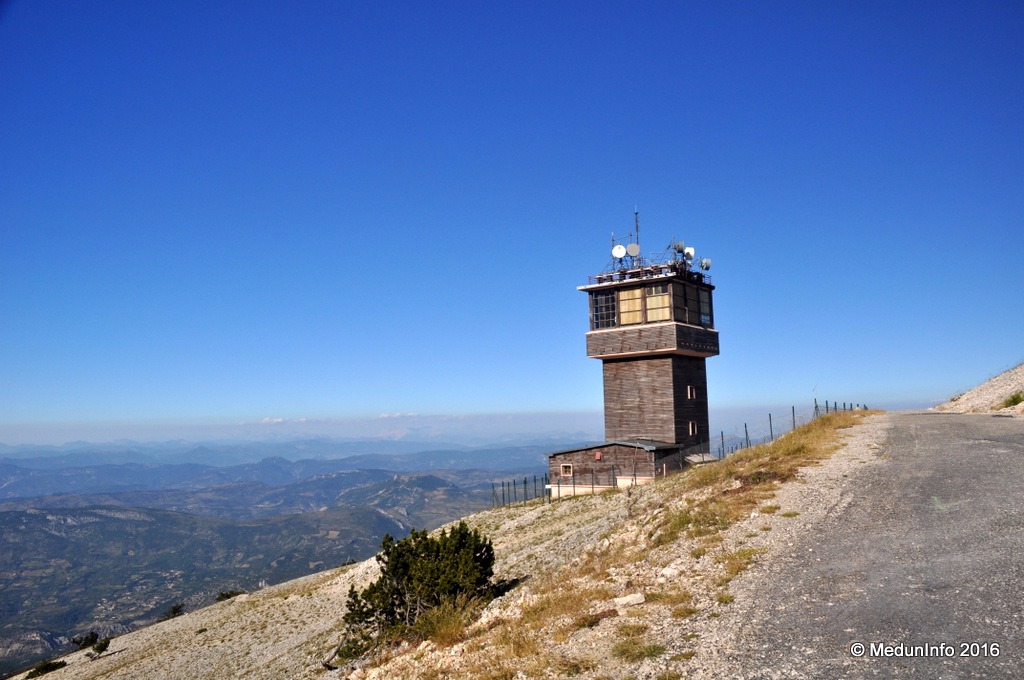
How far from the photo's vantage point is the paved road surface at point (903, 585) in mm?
9258

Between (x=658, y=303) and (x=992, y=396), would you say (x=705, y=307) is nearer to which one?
(x=658, y=303)

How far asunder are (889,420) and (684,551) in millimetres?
27434

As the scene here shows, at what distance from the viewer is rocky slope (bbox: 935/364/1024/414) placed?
39.5 meters

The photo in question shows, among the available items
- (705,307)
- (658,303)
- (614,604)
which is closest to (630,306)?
(658,303)

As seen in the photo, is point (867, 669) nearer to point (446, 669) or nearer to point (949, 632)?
point (949, 632)

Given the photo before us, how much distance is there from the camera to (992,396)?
43594mm

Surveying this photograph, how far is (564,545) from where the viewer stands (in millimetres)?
27547

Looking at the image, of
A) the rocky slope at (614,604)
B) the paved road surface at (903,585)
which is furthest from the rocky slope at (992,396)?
the paved road surface at (903,585)

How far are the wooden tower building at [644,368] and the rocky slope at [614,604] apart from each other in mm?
13072

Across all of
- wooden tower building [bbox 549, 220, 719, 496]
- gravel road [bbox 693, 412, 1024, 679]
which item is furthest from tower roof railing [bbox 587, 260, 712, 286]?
gravel road [bbox 693, 412, 1024, 679]

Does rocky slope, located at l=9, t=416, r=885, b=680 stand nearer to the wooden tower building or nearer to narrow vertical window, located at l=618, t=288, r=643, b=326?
the wooden tower building

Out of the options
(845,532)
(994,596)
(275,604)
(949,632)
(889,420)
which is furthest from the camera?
(275,604)

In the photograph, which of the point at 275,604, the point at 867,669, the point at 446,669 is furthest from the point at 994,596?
the point at 275,604

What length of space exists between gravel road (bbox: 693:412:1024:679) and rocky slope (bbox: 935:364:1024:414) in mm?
23201
